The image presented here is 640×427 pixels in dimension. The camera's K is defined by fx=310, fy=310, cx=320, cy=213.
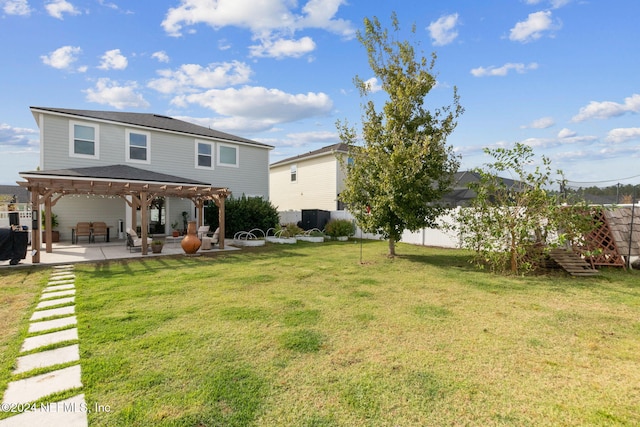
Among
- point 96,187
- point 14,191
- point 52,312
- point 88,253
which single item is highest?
point 14,191

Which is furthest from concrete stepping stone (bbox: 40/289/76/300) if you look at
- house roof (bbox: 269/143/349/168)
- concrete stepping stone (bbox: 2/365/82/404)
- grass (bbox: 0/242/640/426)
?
house roof (bbox: 269/143/349/168)

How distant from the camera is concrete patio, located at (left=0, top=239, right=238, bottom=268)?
904 centimetres

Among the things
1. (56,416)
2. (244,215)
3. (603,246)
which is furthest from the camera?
(244,215)

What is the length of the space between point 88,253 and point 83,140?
5.91 m

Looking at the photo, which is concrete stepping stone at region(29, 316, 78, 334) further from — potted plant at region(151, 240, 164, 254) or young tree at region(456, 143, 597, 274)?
young tree at region(456, 143, 597, 274)

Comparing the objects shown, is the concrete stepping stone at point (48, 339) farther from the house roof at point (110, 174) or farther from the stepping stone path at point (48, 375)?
the house roof at point (110, 174)

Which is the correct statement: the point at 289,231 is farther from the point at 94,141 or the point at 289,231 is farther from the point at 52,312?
the point at 52,312

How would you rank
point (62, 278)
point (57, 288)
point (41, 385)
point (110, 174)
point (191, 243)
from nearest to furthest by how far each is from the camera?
point (41, 385)
point (57, 288)
point (62, 278)
point (191, 243)
point (110, 174)

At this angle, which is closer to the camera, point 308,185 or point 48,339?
point 48,339

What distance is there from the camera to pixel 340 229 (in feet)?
54.1

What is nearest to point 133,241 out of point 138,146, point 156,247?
point 156,247

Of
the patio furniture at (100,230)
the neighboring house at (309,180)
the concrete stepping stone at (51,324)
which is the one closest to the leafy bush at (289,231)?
the neighboring house at (309,180)

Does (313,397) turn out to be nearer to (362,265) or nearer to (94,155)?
(362,265)

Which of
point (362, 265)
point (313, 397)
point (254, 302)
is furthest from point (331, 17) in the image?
point (313, 397)
